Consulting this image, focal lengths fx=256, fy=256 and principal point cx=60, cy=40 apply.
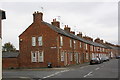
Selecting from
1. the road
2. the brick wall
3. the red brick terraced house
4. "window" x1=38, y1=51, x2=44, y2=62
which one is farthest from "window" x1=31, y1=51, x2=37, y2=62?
A: the road

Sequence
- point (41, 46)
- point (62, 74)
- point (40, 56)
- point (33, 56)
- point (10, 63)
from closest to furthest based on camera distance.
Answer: point (62, 74)
point (40, 56)
point (41, 46)
point (33, 56)
point (10, 63)

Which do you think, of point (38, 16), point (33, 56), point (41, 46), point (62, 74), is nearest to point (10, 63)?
point (33, 56)

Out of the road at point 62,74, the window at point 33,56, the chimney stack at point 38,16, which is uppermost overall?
the chimney stack at point 38,16

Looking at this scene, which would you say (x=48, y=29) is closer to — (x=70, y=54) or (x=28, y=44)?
(x=28, y=44)

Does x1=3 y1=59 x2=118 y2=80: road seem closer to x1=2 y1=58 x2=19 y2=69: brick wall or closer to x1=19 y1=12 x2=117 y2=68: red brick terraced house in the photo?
x1=19 y1=12 x2=117 y2=68: red brick terraced house

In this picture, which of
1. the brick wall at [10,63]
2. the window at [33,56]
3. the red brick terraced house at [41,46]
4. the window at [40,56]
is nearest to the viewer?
the red brick terraced house at [41,46]

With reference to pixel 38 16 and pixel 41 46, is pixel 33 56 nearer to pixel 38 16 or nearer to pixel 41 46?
pixel 41 46

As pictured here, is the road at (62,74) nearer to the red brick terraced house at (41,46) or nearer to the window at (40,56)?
the red brick terraced house at (41,46)

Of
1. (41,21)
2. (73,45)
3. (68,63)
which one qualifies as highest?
(41,21)

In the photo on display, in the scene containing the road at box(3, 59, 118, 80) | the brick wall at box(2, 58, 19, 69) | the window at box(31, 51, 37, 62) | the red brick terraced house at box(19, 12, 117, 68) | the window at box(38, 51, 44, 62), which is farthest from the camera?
the brick wall at box(2, 58, 19, 69)

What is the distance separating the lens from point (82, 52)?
58062 millimetres

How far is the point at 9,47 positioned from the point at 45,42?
5449cm

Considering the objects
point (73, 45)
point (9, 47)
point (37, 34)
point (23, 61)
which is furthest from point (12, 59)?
point (9, 47)

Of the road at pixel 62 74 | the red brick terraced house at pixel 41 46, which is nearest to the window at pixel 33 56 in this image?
the red brick terraced house at pixel 41 46
